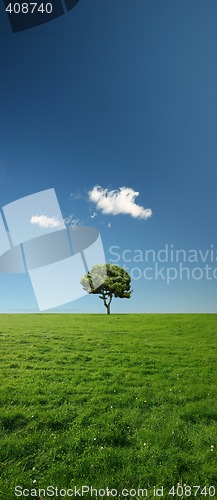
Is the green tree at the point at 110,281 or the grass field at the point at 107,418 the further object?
the green tree at the point at 110,281

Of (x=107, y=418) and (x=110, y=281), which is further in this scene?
(x=110, y=281)

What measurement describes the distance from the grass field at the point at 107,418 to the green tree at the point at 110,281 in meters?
38.3

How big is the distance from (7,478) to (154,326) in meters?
26.7

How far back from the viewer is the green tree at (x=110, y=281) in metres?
61.7

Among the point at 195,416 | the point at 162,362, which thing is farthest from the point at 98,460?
the point at 162,362

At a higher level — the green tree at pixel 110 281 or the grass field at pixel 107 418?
the green tree at pixel 110 281

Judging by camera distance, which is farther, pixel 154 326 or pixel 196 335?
pixel 154 326

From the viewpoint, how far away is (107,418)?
465 inches

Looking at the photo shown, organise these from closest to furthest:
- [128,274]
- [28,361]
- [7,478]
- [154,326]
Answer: [7,478] < [28,361] < [154,326] < [128,274]

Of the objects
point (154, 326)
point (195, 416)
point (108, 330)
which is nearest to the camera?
point (195, 416)

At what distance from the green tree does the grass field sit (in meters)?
38.3

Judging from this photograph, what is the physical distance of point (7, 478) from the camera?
8570 millimetres

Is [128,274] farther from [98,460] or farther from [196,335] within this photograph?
[98,460]

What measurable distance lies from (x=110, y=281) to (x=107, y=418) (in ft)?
161
